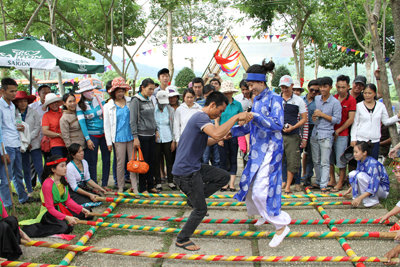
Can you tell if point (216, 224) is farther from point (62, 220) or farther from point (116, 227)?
point (62, 220)

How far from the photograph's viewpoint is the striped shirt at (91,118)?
17.0 ft

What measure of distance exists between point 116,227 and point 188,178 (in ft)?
3.66

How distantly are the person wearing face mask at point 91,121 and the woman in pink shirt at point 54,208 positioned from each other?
4.00 feet

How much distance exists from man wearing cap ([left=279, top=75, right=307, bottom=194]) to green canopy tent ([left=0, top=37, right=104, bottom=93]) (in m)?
3.95

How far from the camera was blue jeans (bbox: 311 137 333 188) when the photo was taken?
5.23 meters

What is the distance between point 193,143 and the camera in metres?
3.39

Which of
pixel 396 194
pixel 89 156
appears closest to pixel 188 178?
pixel 89 156

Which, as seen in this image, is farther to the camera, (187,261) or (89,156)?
(89,156)

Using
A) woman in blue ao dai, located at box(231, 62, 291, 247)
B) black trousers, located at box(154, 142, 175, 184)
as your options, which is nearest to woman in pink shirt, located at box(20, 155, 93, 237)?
black trousers, located at box(154, 142, 175, 184)

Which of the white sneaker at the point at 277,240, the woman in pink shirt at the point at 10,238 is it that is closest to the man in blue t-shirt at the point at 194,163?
the white sneaker at the point at 277,240

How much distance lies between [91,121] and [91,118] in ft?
0.20

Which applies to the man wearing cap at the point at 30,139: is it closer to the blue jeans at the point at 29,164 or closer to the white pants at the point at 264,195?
the blue jeans at the point at 29,164

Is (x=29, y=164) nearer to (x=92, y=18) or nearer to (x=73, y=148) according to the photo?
(x=73, y=148)

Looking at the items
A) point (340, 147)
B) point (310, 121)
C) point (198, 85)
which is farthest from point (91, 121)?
point (340, 147)
